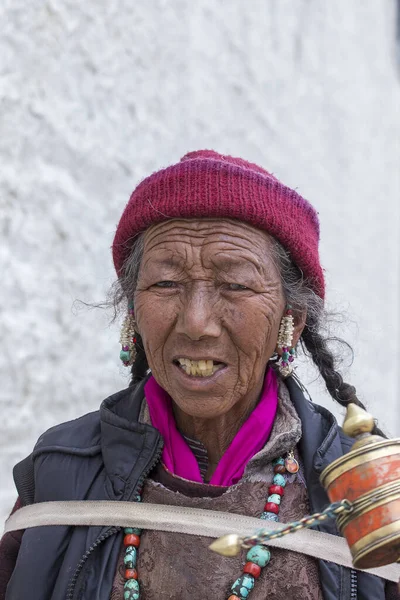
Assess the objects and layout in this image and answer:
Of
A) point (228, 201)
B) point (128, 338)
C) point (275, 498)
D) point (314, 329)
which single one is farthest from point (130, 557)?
point (228, 201)

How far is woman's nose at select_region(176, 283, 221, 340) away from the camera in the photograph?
5.95 ft

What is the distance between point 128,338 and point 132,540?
613 mm

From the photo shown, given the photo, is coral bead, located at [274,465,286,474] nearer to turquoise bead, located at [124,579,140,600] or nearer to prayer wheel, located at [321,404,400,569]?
turquoise bead, located at [124,579,140,600]

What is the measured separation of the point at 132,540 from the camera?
188cm

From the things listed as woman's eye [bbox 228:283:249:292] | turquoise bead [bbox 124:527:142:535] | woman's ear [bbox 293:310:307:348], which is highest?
woman's ear [bbox 293:310:307:348]

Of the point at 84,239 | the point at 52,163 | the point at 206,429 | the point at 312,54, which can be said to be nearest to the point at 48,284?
the point at 84,239

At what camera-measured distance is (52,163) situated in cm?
334

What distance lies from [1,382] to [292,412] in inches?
61.8

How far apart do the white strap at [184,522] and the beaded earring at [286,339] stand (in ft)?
1.53

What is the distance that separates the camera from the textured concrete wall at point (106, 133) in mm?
3158

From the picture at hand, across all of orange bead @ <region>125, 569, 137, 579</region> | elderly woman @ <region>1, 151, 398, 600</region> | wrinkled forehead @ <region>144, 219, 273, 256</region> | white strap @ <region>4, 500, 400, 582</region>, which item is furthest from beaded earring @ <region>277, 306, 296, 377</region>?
orange bead @ <region>125, 569, 137, 579</region>

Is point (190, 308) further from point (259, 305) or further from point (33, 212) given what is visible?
point (33, 212)

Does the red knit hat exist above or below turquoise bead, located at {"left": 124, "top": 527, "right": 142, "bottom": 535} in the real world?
above

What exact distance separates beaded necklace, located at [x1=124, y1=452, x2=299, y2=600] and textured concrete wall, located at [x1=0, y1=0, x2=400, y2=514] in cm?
51
